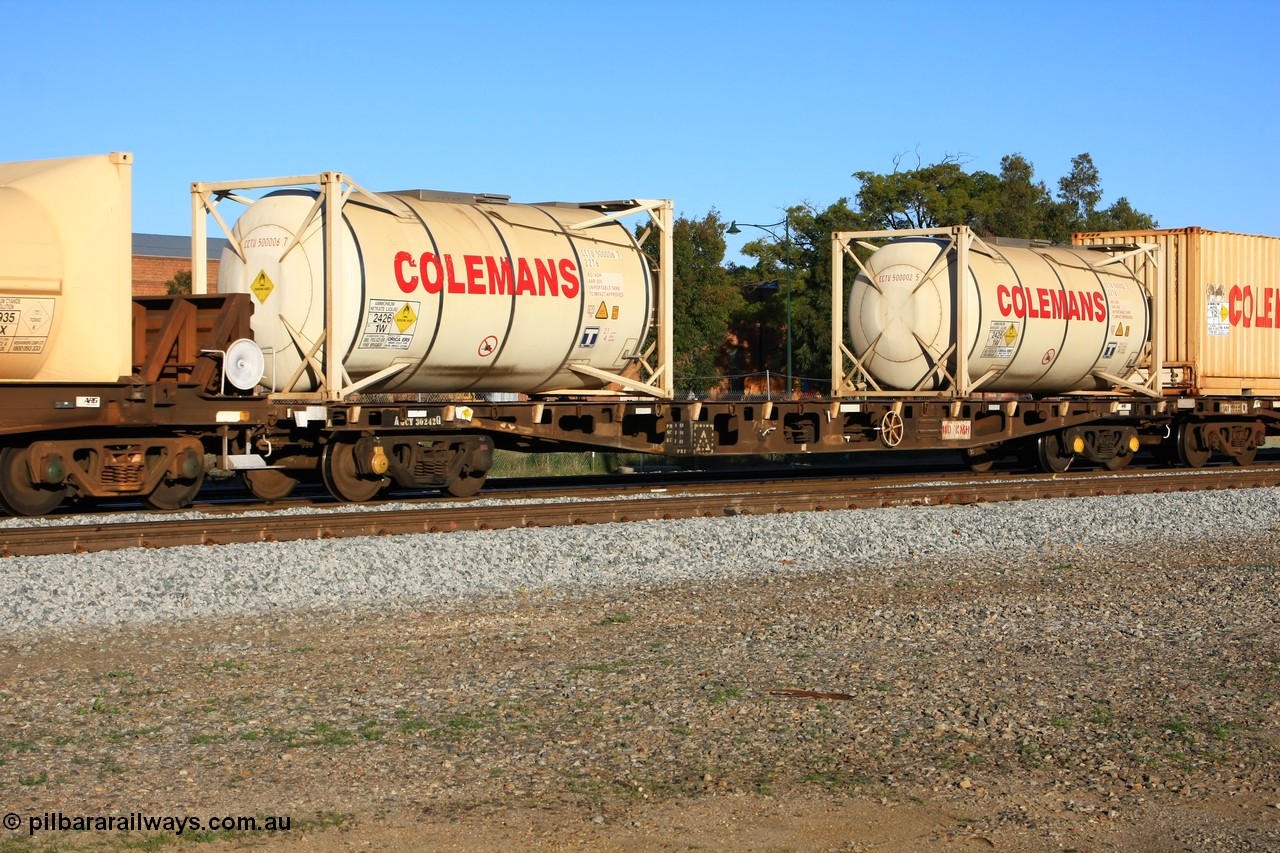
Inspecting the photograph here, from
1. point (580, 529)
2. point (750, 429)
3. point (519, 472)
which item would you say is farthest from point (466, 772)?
point (519, 472)

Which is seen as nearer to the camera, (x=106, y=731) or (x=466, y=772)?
(x=466, y=772)

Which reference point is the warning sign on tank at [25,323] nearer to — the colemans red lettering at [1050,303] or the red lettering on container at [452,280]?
the red lettering on container at [452,280]

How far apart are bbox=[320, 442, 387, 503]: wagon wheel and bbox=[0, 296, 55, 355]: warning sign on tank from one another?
11.9ft

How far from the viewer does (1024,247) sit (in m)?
23.7

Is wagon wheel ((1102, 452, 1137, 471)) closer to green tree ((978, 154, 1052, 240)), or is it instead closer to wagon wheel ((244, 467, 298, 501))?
wagon wheel ((244, 467, 298, 501))

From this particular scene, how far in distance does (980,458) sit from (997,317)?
11.3 ft

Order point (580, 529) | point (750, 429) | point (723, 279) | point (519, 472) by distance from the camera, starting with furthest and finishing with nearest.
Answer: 1. point (723, 279)
2. point (519, 472)
3. point (750, 429)
4. point (580, 529)

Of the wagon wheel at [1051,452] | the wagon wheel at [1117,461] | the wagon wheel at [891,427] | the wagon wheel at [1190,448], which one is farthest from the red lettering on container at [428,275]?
the wagon wheel at [1190,448]

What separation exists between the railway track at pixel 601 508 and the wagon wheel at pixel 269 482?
1282 millimetres

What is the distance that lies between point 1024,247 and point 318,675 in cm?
1851

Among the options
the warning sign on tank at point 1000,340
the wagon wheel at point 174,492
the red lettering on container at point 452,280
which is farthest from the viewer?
the warning sign on tank at point 1000,340

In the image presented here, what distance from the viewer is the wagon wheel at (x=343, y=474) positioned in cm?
1662

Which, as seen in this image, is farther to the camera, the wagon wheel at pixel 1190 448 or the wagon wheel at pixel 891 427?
the wagon wheel at pixel 1190 448

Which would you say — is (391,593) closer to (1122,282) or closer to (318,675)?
(318,675)
